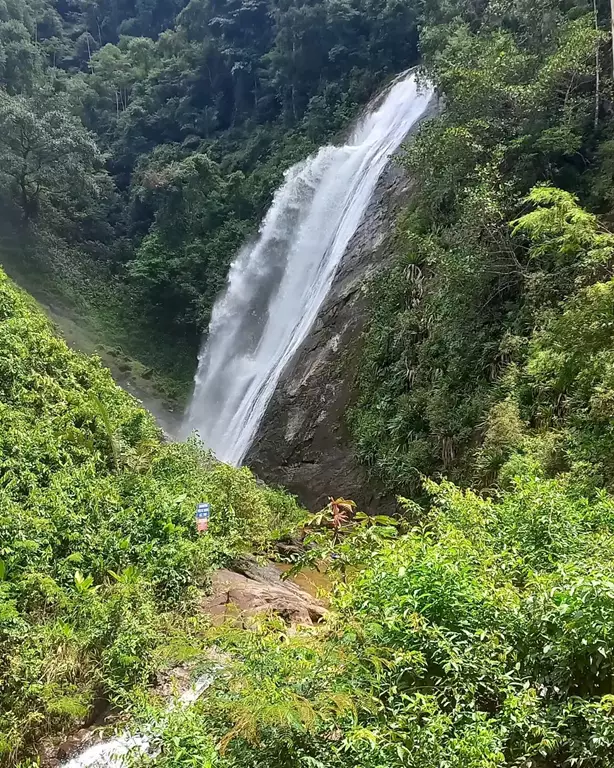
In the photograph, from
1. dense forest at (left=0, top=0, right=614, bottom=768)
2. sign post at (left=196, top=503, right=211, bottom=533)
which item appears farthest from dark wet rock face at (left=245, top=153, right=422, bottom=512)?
sign post at (left=196, top=503, right=211, bottom=533)

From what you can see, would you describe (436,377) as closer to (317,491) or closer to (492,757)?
(317,491)

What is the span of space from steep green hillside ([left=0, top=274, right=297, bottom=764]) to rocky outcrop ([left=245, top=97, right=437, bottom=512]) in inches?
108

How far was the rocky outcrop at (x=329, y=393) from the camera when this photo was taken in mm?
13727

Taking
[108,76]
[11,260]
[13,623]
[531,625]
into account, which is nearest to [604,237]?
[531,625]

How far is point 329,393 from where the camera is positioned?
1491cm

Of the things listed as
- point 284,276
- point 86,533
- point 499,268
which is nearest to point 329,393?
point 499,268

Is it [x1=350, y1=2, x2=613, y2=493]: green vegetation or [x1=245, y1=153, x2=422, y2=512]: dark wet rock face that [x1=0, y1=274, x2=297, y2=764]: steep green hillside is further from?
[x1=350, y1=2, x2=613, y2=493]: green vegetation

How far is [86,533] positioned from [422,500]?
5.87 m

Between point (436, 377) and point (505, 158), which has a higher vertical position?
point (505, 158)

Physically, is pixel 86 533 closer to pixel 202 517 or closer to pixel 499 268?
pixel 202 517

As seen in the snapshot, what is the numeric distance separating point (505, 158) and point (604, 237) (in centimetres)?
465

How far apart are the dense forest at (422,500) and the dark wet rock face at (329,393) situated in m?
0.76

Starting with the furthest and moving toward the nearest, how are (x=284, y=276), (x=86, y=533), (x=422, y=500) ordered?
(x=284, y=276) → (x=422, y=500) → (x=86, y=533)

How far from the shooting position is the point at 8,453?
23.8 feet
